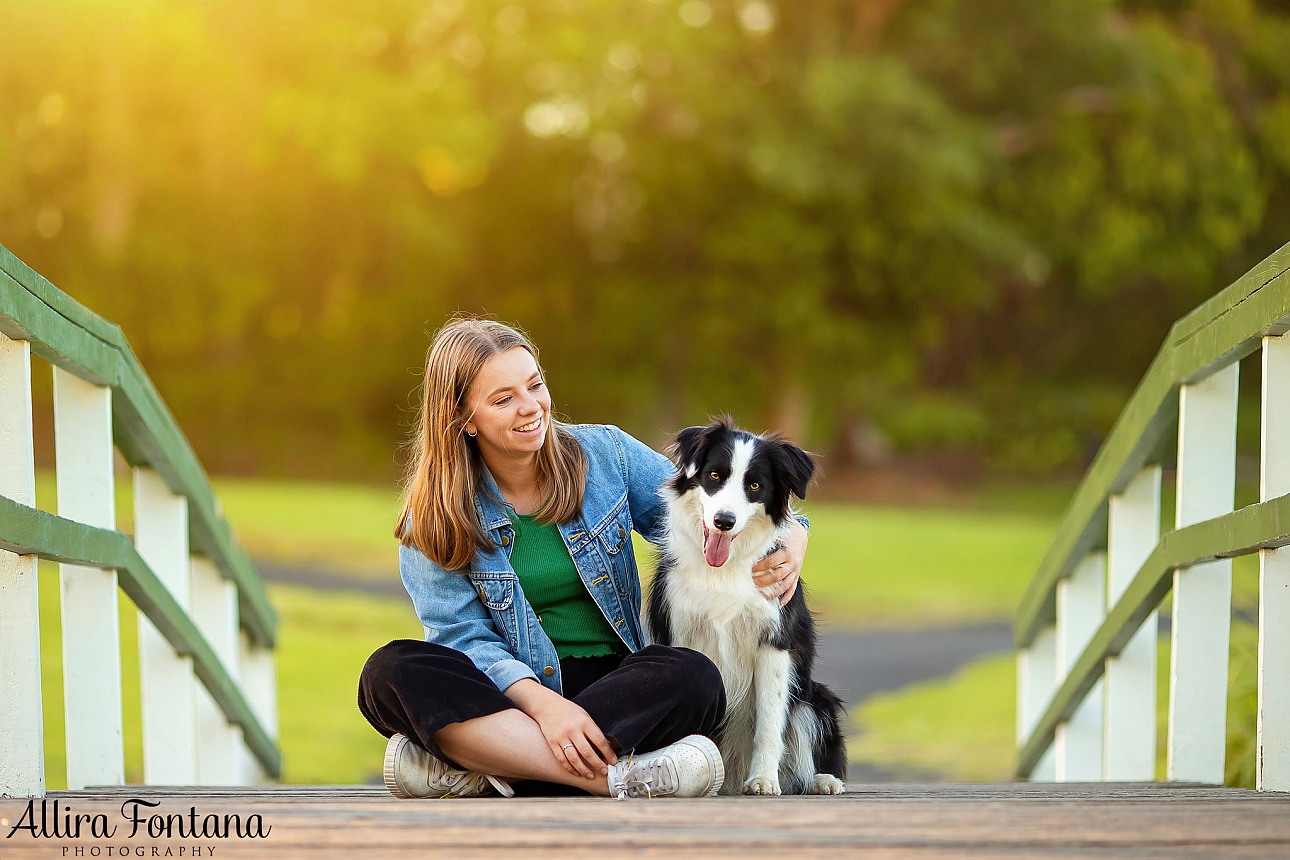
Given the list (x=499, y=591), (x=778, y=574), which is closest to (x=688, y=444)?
(x=778, y=574)

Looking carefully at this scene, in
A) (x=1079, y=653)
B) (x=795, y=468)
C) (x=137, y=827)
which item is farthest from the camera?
(x=1079, y=653)

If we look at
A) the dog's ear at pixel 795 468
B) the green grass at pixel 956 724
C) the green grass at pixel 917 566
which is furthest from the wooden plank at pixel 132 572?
the green grass at pixel 917 566

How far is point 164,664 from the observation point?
12.4 feet

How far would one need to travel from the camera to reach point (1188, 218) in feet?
68.2

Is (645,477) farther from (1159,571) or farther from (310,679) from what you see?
(310,679)

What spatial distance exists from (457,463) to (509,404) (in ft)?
0.62

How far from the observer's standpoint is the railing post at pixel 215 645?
14.6ft

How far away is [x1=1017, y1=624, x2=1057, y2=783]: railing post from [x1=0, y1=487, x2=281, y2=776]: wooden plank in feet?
9.36

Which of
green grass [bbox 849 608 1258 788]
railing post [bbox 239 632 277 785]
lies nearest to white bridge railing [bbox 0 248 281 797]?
railing post [bbox 239 632 277 785]

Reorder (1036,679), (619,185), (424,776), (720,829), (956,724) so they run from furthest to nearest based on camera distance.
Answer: (619,185)
(956,724)
(1036,679)
(424,776)
(720,829)

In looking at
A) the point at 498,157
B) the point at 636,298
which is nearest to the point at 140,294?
the point at 498,157

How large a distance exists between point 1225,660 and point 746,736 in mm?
1136

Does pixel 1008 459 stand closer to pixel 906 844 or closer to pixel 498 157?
pixel 498 157

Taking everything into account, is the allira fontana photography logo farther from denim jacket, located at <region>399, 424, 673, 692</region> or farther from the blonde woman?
denim jacket, located at <region>399, 424, 673, 692</region>
